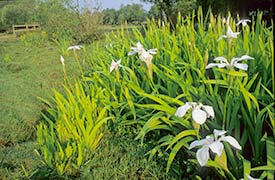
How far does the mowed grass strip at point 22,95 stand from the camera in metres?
2.15

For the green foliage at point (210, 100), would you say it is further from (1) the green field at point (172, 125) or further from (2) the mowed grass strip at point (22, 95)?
(2) the mowed grass strip at point (22, 95)

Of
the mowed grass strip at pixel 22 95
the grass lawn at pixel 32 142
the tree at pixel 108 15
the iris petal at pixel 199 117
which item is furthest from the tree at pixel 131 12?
the iris petal at pixel 199 117

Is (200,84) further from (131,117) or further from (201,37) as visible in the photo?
(201,37)

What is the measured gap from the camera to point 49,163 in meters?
1.69

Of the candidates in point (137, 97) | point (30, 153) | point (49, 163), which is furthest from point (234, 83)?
point (30, 153)

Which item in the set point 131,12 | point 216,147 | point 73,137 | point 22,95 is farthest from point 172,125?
point 131,12

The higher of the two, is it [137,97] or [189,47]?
[189,47]

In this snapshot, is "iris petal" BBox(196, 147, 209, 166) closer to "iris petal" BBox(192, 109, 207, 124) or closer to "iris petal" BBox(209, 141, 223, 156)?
"iris petal" BBox(209, 141, 223, 156)

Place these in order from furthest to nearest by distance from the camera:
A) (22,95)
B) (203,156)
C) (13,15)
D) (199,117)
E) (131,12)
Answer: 1. (13,15)
2. (131,12)
3. (22,95)
4. (199,117)
5. (203,156)

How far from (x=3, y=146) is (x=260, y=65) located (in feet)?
6.13

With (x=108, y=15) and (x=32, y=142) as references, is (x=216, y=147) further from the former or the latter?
(x=108, y=15)

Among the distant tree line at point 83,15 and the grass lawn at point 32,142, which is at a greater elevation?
the distant tree line at point 83,15

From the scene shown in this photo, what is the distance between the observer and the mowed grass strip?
7.06 feet

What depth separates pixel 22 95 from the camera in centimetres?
402
